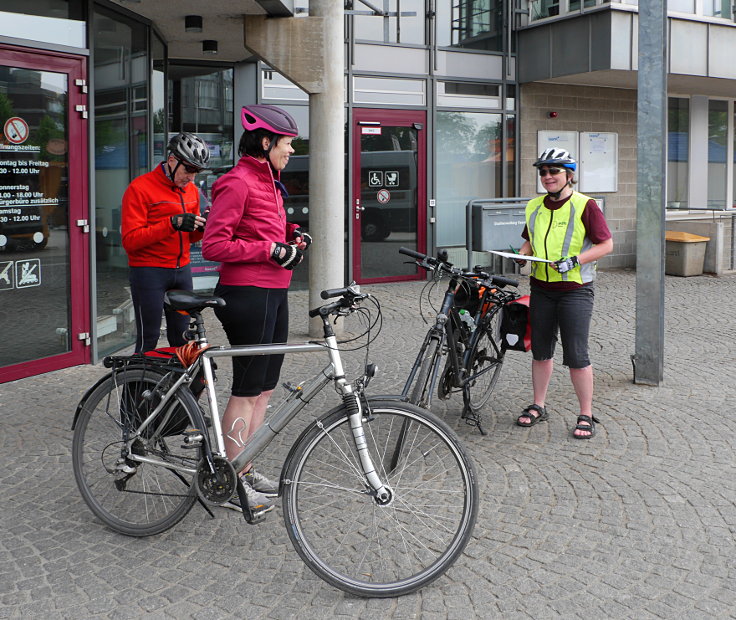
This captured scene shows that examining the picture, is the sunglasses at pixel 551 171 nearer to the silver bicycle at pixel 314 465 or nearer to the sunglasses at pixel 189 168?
the sunglasses at pixel 189 168

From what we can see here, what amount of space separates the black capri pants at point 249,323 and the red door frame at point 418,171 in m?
8.81

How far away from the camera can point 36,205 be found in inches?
290

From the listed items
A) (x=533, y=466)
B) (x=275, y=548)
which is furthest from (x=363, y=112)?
(x=275, y=548)

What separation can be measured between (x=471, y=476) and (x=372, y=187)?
32.8ft

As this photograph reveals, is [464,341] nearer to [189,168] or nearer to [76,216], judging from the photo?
[189,168]

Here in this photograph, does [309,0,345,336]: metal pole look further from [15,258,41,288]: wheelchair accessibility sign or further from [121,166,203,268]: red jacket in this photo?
[121,166,203,268]: red jacket

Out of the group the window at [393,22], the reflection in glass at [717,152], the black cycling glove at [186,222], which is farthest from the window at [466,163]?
the black cycling glove at [186,222]

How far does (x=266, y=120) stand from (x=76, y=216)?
3.94 m

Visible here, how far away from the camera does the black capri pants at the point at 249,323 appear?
14.2ft

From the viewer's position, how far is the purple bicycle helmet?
4270 millimetres

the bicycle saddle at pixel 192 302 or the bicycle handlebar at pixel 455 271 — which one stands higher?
the bicycle handlebar at pixel 455 271

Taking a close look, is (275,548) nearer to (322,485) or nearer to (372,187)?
(322,485)

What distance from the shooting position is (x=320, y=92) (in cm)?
910

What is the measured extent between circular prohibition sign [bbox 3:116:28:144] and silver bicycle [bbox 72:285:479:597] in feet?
11.6
